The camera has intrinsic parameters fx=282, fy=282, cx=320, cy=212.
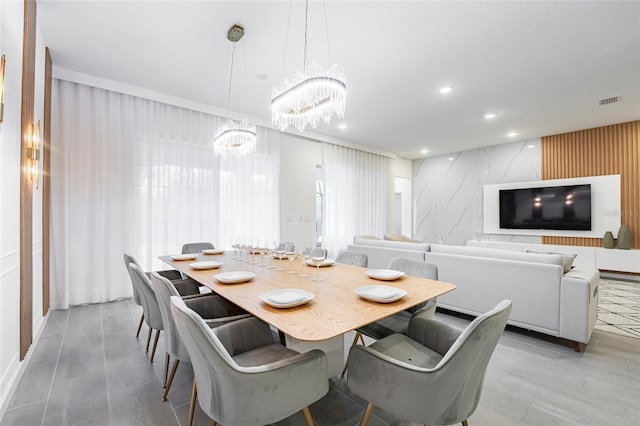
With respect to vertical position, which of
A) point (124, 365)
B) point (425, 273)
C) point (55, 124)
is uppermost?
point (55, 124)

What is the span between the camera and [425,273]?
86.1 inches

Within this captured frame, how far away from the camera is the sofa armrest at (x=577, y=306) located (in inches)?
92.8

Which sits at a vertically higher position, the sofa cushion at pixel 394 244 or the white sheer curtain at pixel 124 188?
the white sheer curtain at pixel 124 188

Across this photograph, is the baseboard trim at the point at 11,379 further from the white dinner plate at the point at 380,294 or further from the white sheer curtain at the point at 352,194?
the white sheer curtain at the point at 352,194

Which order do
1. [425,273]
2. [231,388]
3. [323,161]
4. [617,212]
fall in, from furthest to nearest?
[323,161], [617,212], [425,273], [231,388]

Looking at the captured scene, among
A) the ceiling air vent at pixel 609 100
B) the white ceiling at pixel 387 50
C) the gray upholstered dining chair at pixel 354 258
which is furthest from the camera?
the ceiling air vent at pixel 609 100

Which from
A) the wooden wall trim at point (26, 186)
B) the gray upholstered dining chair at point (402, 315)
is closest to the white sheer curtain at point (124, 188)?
the wooden wall trim at point (26, 186)

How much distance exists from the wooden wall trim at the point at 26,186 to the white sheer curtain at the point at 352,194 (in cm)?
469

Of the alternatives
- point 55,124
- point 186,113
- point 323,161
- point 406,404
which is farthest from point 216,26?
point 323,161

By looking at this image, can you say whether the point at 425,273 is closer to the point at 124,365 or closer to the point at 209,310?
the point at 209,310

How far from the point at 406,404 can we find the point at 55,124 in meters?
4.68

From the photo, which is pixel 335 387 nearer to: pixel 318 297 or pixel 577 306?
pixel 318 297

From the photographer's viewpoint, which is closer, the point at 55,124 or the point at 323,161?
the point at 55,124

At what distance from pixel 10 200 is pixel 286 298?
203 cm
